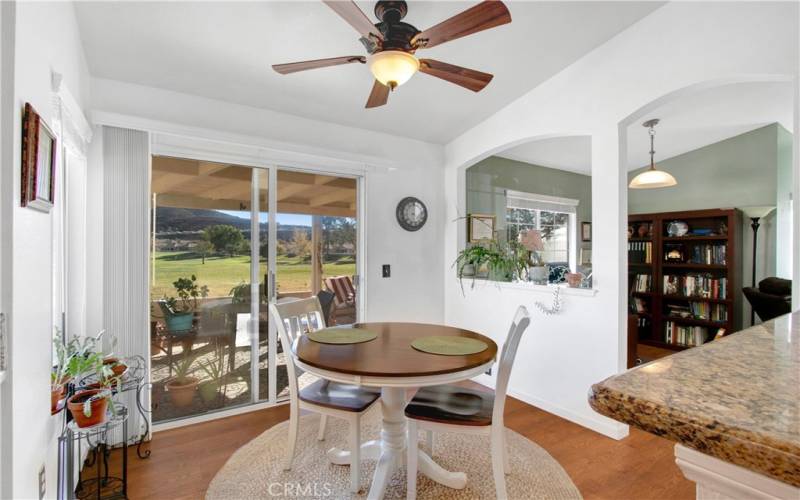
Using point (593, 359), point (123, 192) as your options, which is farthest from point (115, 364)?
point (593, 359)

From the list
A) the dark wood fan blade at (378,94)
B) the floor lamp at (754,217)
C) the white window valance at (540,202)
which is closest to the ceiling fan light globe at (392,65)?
the dark wood fan blade at (378,94)

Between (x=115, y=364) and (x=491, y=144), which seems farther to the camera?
(x=491, y=144)

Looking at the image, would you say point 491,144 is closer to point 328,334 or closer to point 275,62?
point 275,62

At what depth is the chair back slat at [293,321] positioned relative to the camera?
→ 2119 mm

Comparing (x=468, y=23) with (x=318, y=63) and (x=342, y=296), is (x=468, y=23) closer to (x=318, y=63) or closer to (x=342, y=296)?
(x=318, y=63)

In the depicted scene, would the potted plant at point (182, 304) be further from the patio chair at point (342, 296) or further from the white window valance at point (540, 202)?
the white window valance at point (540, 202)

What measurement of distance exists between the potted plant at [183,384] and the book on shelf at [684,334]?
5.49 meters

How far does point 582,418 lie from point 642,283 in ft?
10.9

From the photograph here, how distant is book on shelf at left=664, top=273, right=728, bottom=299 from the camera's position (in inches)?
175

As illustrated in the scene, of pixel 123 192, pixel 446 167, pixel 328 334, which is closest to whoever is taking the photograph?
pixel 328 334

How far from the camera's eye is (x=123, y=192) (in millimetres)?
2408

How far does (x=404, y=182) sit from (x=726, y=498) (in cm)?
350

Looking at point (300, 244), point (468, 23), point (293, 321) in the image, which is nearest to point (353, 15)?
point (468, 23)

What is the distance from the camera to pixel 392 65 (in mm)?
1660
